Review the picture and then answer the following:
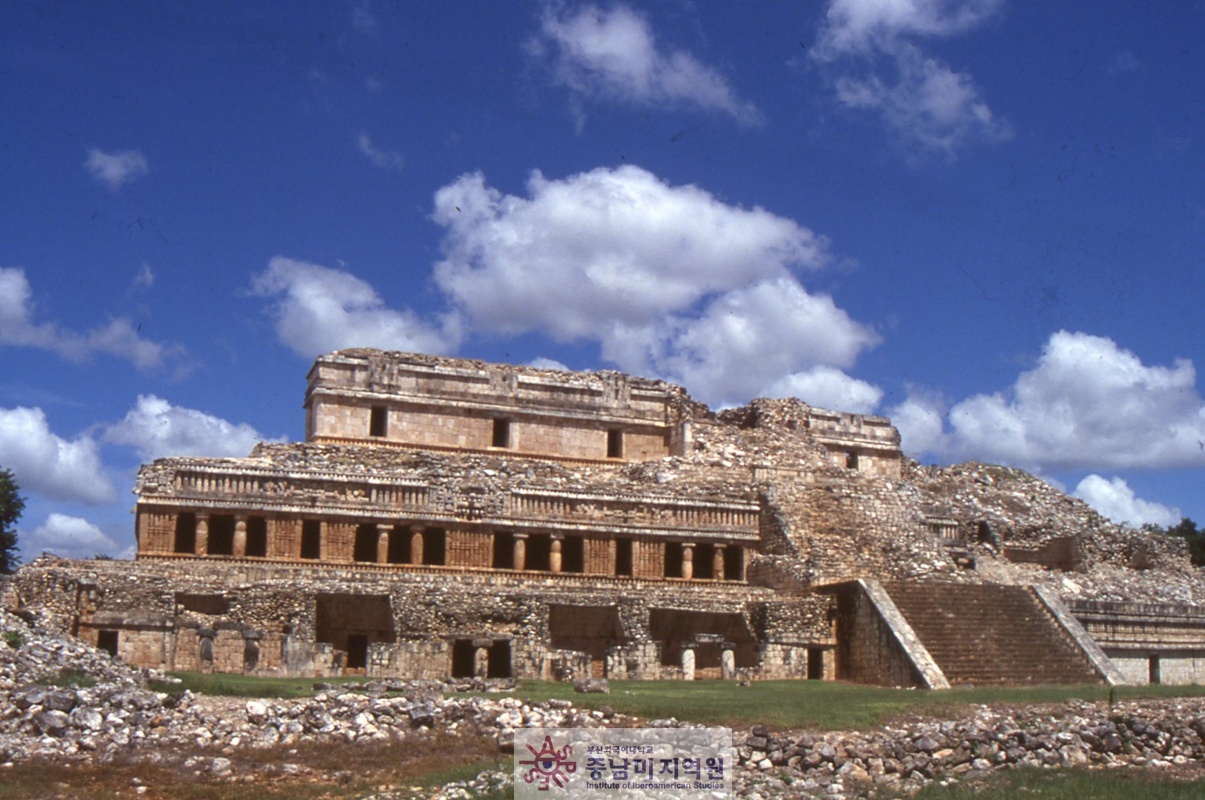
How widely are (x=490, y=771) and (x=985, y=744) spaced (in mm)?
6529

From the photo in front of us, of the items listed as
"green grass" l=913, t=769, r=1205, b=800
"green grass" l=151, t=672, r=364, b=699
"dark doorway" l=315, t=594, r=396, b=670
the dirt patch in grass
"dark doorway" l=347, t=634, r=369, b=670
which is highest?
"dark doorway" l=315, t=594, r=396, b=670

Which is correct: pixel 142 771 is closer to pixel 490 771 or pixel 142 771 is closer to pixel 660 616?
pixel 490 771

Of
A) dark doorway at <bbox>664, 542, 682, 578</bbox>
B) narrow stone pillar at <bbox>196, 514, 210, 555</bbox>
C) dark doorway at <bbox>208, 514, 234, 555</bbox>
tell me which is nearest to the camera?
narrow stone pillar at <bbox>196, 514, 210, 555</bbox>

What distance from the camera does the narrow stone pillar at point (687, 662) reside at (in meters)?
23.9

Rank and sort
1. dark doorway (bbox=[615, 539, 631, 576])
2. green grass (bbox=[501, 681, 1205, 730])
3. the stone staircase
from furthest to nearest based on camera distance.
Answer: dark doorway (bbox=[615, 539, 631, 576]) < the stone staircase < green grass (bbox=[501, 681, 1205, 730])

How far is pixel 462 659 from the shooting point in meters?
23.7

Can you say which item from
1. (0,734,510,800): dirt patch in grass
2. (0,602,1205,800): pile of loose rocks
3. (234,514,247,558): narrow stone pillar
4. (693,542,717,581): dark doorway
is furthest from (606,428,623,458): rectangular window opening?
(0,734,510,800): dirt patch in grass

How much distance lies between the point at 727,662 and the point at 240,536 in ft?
34.4

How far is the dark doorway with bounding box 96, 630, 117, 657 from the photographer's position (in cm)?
2177

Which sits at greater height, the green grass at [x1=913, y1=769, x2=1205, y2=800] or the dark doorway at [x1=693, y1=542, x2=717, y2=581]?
the dark doorway at [x1=693, y1=542, x2=717, y2=581]

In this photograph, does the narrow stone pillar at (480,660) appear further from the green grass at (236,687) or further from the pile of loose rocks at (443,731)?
the pile of loose rocks at (443,731)

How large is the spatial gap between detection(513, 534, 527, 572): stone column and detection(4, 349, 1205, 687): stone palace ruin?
13cm

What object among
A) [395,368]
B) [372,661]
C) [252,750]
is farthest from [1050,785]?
[395,368]

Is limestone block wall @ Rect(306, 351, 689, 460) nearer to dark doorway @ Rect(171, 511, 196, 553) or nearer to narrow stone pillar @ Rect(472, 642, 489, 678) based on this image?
dark doorway @ Rect(171, 511, 196, 553)
